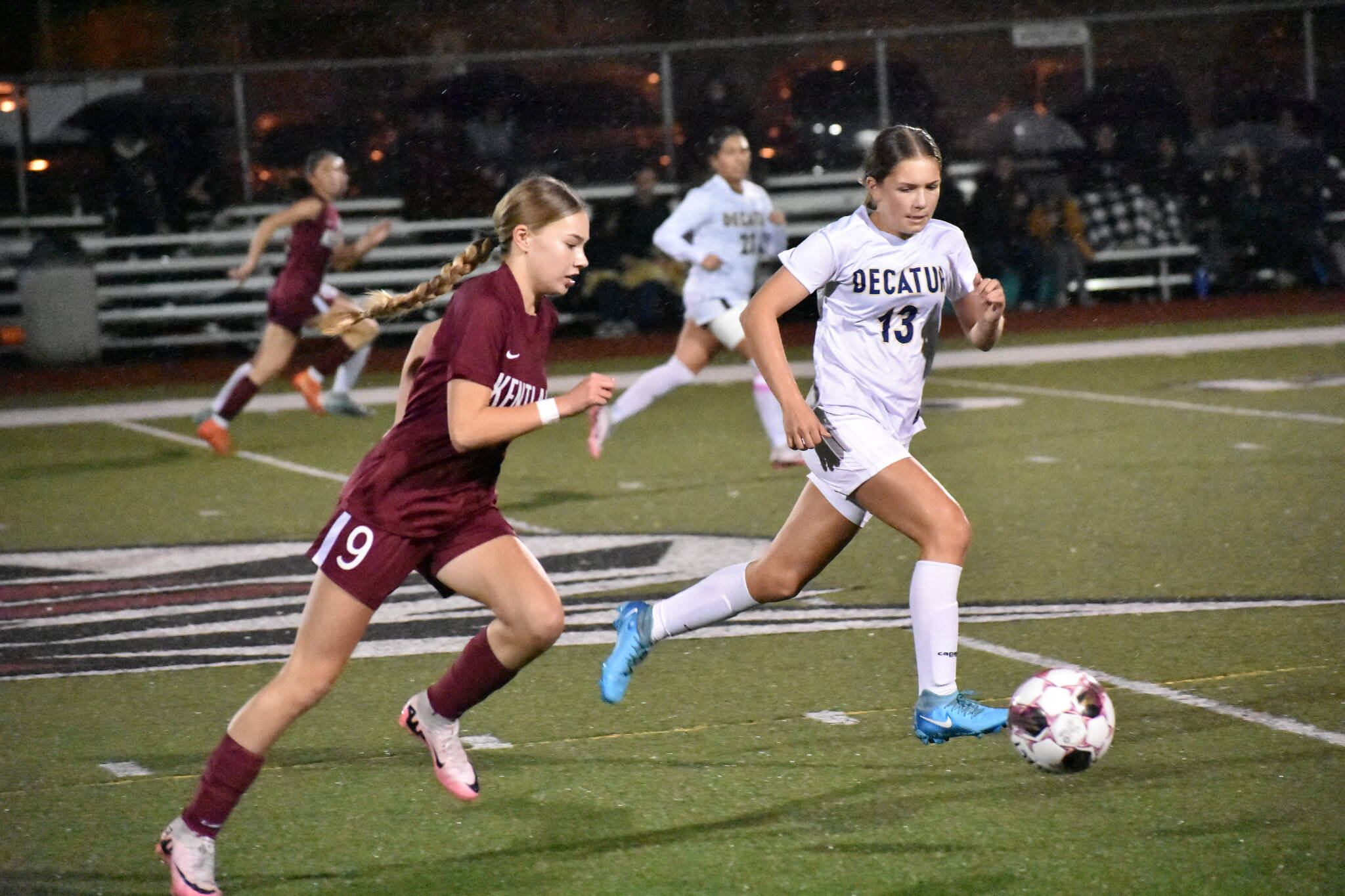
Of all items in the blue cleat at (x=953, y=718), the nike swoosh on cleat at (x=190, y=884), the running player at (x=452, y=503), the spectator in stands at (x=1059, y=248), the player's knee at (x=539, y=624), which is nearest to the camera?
the nike swoosh on cleat at (x=190, y=884)

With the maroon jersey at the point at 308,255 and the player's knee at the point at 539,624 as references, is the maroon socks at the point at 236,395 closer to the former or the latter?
the maroon jersey at the point at 308,255

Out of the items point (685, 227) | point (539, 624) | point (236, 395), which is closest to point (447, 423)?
point (539, 624)

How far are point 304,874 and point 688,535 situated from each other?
16.0 feet

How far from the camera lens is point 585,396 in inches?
170

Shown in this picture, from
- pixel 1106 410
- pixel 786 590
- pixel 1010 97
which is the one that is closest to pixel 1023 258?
pixel 1010 97

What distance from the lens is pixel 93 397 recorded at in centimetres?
1802

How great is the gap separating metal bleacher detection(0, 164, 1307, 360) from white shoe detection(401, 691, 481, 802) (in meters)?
16.0

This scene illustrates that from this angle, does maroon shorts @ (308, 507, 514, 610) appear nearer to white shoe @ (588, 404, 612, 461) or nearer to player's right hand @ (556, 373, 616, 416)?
player's right hand @ (556, 373, 616, 416)

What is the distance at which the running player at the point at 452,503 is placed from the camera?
13.9ft

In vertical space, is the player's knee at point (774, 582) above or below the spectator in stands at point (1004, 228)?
below

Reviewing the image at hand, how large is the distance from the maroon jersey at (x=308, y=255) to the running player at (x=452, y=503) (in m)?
8.46

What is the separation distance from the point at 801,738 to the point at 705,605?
0.50m

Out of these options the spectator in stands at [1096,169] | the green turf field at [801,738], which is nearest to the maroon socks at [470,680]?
the green turf field at [801,738]

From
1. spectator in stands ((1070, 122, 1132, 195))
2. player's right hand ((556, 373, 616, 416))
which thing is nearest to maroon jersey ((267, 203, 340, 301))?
player's right hand ((556, 373, 616, 416))
